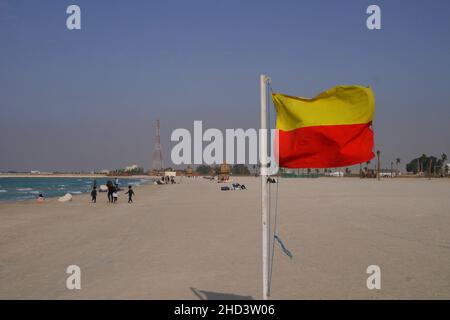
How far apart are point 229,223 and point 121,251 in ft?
22.0

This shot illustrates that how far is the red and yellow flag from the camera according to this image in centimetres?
634

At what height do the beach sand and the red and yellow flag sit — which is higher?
the red and yellow flag

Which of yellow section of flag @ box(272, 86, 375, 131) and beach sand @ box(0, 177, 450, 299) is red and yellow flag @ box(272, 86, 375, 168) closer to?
yellow section of flag @ box(272, 86, 375, 131)

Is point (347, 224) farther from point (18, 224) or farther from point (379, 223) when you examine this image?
point (18, 224)

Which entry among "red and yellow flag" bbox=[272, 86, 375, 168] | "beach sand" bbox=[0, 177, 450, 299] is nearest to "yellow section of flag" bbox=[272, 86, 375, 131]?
"red and yellow flag" bbox=[272, 86, 375, 168]

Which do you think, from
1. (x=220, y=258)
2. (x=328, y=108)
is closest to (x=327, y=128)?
(x=328, y=108)

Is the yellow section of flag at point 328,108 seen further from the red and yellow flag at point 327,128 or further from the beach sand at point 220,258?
the beach sand at point 220,258

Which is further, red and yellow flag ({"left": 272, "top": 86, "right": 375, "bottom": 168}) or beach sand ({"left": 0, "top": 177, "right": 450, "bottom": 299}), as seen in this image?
beach sand ({"left": 0, "top": 177, "right": 450, "bottom": 299})

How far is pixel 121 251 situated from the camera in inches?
468

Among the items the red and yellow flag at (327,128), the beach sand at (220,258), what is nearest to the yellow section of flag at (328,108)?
the red and yellow flag at (327,128)

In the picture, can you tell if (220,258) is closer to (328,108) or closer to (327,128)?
(327,128)

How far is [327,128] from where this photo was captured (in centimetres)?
644

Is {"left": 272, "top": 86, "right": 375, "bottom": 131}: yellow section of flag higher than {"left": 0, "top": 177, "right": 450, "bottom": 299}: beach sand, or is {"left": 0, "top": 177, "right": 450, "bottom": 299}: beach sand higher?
{"left": 272, "top": 86, "right": 375, "bottom": 131}: yellow section of flag
